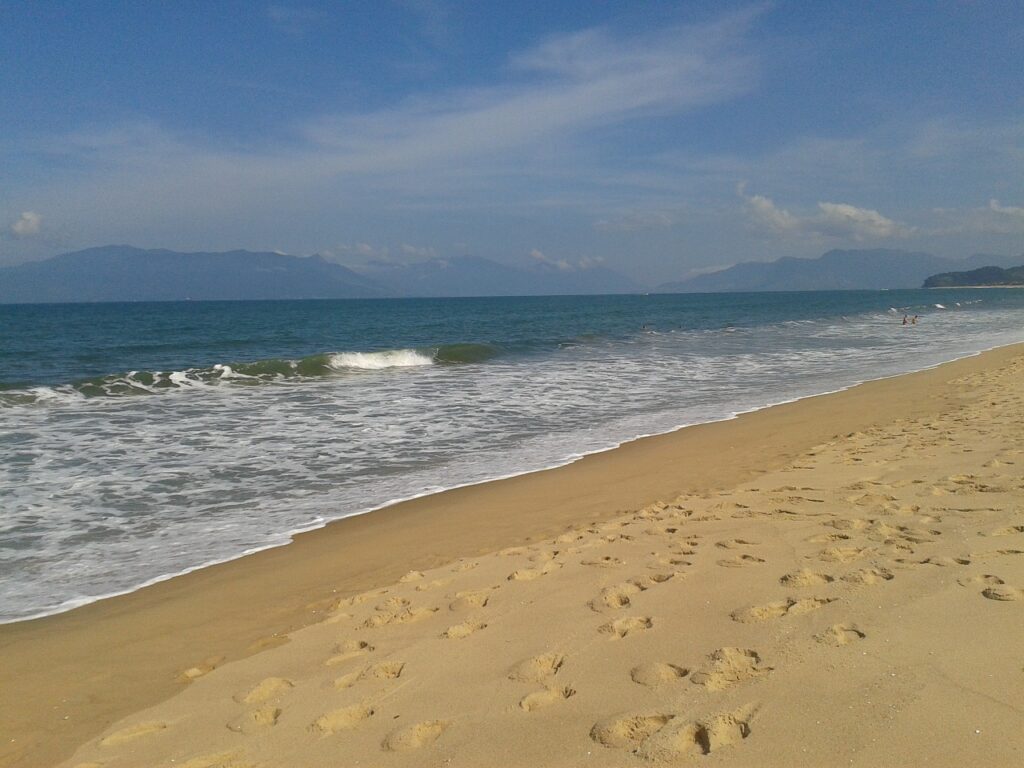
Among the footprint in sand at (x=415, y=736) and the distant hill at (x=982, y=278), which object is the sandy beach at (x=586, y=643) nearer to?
the footprint in sand at (x=415, y=736)

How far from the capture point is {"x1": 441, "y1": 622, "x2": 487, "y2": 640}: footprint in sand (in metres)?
3.92

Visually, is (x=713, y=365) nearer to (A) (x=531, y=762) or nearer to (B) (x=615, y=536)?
(B) (x=615, y=536)

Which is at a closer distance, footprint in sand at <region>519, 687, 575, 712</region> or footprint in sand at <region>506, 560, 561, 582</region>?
footprint in sand at <region>519, 687, 575, 712</region>

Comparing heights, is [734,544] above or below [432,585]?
above

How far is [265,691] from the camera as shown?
358cm

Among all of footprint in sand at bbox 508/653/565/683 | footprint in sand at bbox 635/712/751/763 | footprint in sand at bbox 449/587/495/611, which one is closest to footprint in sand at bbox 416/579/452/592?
footprint in sand at bbox 449/587/495/611

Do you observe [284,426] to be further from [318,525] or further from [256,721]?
[256,721]

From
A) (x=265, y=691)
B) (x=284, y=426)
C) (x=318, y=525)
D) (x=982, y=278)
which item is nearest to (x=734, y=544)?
(x=265, y=691)

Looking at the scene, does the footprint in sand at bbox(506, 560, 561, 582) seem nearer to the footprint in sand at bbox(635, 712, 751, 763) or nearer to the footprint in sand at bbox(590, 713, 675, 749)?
the footprint in sand at bbox(590, 713, 675, 749)

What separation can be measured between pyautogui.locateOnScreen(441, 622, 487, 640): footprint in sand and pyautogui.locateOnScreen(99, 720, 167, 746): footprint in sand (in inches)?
58.9

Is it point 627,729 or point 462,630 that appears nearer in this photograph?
point 627,729

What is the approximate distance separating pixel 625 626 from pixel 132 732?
2561 millimetres

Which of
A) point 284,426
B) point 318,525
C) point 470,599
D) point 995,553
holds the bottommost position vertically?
point 318,525

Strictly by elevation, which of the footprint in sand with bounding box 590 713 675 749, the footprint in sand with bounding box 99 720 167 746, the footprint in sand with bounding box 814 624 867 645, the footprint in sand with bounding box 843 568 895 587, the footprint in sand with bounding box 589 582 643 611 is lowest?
the footprint in sand with bounding box 99 720 167 746
